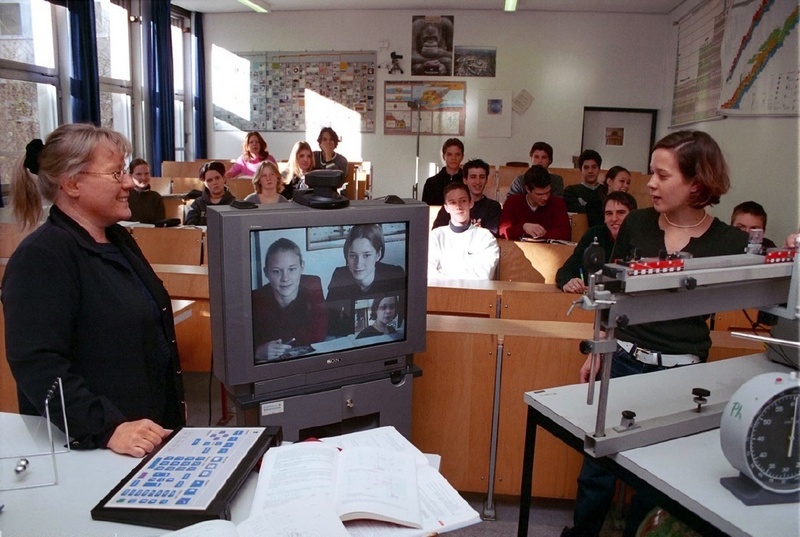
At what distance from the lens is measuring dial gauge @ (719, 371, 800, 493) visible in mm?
1071

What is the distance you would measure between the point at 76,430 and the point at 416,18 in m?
8.92

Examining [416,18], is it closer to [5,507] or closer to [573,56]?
[573,56]

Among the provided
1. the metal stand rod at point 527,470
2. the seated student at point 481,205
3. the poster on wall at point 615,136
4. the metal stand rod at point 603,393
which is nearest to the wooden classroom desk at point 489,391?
→ the metal stand rod at point 527,470

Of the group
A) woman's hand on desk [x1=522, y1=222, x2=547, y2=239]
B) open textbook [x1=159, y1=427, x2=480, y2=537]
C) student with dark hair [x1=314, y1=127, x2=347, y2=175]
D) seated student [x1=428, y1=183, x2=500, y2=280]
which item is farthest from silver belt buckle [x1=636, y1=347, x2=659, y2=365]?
student with dark hair [x1=314, y1=127, x2=347, y2=175]

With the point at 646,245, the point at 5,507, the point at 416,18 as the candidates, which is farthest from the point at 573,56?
the point at 5,507

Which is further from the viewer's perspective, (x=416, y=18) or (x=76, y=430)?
(x=416, y=18)

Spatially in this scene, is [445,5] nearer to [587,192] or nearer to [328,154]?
[328,154]

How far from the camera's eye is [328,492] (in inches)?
38.8

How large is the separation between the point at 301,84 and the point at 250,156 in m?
2.99

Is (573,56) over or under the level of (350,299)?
over

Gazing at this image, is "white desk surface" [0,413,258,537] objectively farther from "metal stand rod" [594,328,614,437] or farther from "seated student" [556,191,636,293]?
"seated student" [556,191,636,293]

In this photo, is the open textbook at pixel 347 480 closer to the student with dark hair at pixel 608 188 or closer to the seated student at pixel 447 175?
the student with dark hair at pixel 608 188

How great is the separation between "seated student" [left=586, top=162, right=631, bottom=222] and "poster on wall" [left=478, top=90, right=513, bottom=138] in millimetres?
3987

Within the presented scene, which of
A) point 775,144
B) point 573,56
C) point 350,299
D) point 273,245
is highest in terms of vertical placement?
point 573,56
